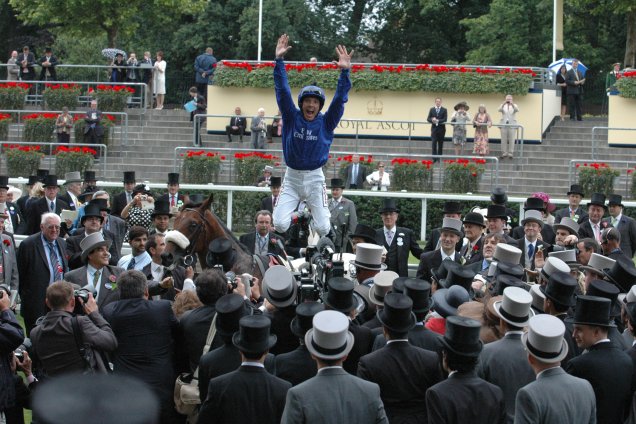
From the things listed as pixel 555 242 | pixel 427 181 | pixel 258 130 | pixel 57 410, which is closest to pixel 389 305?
pixel 57 410

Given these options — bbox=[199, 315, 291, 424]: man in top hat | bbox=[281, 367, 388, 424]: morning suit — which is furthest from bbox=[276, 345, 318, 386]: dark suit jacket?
bbox=[281, 367, 388, 424]: morning suit

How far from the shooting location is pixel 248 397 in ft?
24.0

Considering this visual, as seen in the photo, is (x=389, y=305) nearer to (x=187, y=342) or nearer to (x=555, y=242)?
(x=187, y=342)

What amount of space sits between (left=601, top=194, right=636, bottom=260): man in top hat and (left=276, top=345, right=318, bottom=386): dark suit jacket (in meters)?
10.1

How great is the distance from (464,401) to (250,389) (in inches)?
54.0

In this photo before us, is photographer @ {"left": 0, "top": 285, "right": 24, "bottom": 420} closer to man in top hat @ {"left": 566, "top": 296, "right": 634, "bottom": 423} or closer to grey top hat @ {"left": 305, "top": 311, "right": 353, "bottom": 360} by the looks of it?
grey top hat @ {"left": 305, "top": 311, "right": 353, "bottom": 360}

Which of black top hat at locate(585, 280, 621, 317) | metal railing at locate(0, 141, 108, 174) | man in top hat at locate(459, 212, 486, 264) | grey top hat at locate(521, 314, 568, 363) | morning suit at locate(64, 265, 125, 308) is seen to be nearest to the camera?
grey top hat at locate(521, 314, 568, 363)

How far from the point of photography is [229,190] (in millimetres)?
22625

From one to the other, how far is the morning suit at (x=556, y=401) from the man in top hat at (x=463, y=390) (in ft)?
0.71

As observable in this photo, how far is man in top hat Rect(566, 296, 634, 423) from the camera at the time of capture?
7656 millimetres

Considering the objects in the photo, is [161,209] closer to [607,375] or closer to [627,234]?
[607,375]

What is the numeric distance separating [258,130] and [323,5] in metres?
21.7

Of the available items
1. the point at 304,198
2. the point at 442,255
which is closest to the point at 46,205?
the point at 304,198

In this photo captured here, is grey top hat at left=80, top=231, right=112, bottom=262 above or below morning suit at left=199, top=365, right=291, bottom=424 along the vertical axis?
above
